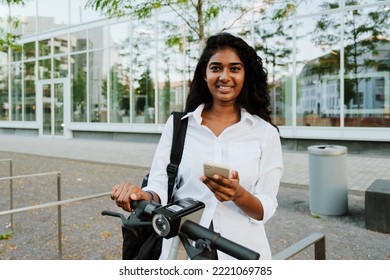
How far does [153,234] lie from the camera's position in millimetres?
1456

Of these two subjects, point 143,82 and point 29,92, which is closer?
point 143,82

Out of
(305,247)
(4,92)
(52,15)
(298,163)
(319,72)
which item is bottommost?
(298,163)

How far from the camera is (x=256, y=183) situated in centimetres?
155

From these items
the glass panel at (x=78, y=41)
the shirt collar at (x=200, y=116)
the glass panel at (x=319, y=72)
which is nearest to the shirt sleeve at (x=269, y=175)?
the shirt collar at (x=200, y=116)

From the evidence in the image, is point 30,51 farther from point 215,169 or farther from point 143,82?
point 215,169

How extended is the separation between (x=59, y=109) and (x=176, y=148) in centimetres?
1959

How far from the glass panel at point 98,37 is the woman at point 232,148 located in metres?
17.2

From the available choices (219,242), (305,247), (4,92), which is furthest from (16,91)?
(219,242)

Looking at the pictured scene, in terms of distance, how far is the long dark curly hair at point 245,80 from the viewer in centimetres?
161

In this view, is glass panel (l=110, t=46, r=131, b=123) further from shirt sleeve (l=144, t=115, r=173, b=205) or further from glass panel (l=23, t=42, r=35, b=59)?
shirt sleeve (l=144, t=115, r=173, b=205)
